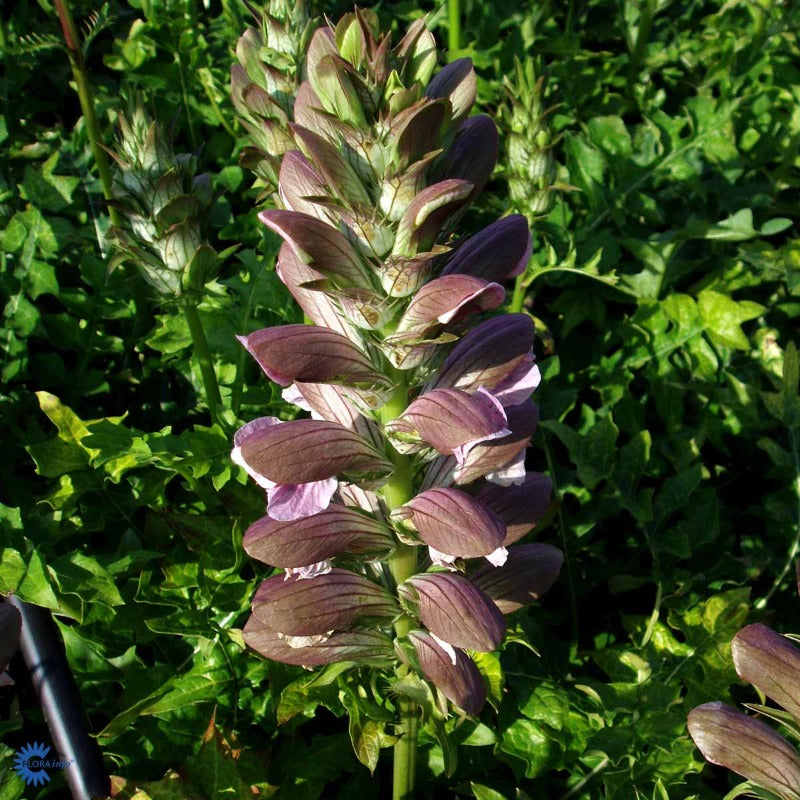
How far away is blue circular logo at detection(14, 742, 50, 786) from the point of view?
1.94m

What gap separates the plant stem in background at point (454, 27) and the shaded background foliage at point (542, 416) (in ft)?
0.26

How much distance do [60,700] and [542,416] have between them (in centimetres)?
156

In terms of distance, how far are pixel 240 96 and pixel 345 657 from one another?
4.76ft

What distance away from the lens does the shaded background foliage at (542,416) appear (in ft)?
6.72

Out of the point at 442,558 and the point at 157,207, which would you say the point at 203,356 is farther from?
the point at 442,558

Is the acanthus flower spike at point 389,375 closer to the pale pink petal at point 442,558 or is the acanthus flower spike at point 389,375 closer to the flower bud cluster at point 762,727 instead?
the pale pink petal at point 442,558

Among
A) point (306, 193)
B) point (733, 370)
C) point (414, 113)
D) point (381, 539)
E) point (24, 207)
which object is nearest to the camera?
point (414, 113)

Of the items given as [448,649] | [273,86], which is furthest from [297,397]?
[273,86]

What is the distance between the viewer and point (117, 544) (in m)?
2.51

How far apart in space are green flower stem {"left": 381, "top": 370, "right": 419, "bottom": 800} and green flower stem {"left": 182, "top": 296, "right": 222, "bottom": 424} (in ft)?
2.84

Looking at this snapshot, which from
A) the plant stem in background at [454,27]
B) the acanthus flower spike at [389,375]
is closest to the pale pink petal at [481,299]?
the acanthus flower spike at [389,375]

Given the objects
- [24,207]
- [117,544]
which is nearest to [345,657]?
[117,544]

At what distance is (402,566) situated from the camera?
5.37 feet

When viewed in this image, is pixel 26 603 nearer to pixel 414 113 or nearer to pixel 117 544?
pixel 117 544
